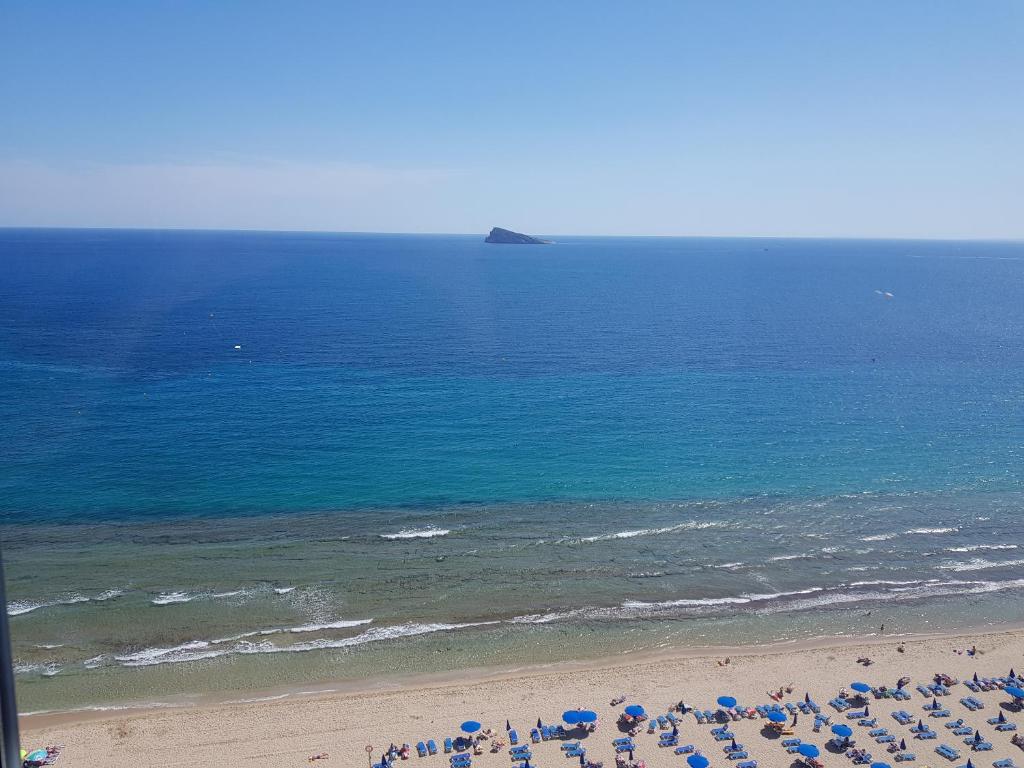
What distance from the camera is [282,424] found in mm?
66625

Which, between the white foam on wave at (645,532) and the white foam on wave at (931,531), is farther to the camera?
the white foam on wave at (931,531)

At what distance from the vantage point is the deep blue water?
5569 centimetres

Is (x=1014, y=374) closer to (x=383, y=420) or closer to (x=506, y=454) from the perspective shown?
(x=506, y=454)

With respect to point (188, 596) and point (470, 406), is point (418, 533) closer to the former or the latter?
point (188, 596)

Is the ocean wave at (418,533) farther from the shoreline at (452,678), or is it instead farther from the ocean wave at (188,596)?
the shoreline at (452,678)

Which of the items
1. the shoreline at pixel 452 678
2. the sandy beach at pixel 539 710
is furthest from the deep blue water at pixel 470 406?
the sandy beach at pixel 539 710

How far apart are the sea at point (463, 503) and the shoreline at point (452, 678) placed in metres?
0.44

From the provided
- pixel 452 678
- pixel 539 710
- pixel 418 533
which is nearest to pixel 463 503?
pixel 418 533

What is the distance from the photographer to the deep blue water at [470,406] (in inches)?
2192

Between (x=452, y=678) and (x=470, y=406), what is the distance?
40127 mm

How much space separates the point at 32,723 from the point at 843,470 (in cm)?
5741

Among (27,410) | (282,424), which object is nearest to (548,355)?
(282,424)

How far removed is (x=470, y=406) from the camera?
242ft

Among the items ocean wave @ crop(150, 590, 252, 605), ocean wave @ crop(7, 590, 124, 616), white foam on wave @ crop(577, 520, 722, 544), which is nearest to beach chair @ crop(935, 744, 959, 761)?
white foam on wave @ crop(577, 520, 722, 544)
